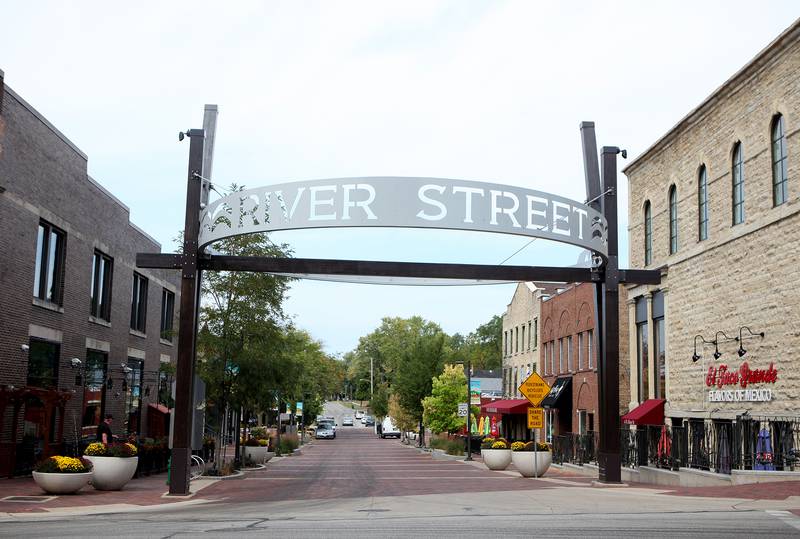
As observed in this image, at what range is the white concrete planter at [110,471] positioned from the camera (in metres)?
18.9

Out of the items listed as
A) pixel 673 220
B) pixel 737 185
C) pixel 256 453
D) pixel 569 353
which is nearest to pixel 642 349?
pixel 673 220

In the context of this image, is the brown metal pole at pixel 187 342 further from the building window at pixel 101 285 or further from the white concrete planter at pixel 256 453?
the white concrete planter at pixel 256 453

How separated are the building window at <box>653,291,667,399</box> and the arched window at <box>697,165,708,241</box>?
3.81 meters

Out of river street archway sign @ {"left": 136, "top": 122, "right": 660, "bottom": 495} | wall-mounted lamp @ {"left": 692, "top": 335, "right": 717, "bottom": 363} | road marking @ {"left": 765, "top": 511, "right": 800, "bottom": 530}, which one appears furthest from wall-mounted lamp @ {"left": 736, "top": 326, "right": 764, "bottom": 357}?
road marking @ {"left": 765, "top": 511, "right": 800, "bottom": 530}

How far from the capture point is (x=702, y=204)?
27141mm

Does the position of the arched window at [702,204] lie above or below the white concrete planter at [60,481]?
above

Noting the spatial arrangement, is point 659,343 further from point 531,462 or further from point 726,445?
point 726,445

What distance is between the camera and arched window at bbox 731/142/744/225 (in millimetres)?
24484

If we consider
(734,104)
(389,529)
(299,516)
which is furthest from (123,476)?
(734,104)

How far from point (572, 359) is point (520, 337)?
11444mm

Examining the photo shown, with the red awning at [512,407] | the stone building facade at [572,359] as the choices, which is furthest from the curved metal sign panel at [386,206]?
the red awning at [512,407]

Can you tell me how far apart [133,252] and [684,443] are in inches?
879

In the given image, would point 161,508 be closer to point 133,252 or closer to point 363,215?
point 363,215

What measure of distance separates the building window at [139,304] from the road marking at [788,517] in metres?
27.6
